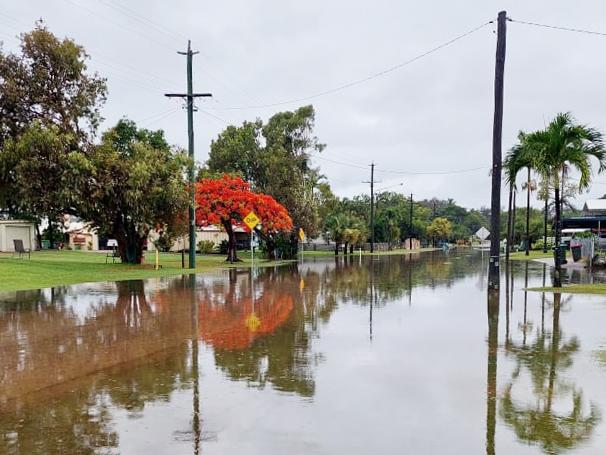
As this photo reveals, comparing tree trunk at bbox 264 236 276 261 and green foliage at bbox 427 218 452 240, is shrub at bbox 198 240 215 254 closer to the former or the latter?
tree trunk at bbox 264 236 276 261

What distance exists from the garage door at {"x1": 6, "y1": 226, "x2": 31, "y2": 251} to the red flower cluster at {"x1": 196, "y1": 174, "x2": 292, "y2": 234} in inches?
1008

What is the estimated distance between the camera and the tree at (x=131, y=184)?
85.9 feet

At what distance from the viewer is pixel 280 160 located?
45719 mm

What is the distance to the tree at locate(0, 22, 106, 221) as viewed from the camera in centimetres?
2466

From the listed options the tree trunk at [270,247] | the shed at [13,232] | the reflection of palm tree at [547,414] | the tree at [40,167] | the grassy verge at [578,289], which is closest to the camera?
the reflection of palm tree at [547,414]

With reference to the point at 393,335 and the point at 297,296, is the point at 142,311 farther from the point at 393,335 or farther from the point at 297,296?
the point at 393,335

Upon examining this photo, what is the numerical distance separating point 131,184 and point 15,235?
32439 mm

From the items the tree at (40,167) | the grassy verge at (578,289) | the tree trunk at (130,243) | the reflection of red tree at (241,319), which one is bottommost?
the reflection of red tree at (241,319)

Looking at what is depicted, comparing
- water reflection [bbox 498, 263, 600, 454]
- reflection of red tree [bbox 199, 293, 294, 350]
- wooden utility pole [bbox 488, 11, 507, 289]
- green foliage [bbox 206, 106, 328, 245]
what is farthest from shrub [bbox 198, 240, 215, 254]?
water reflection [bbox 498, 263, 600, 454]

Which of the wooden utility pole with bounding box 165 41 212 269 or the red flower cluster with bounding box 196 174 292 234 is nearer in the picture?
the wooden utility pole with bounding box 165 41 212 269

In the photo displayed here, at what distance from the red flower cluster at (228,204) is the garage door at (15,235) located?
25600 mm

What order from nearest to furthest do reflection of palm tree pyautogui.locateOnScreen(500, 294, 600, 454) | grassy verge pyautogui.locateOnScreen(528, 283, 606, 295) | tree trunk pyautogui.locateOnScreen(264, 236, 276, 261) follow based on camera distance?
reflection of palm tree pyautogui.locateOnScreen(500, 294, 600, 454), grassy verge pyautogui.locateOnScreen(528, 283, 606, 295), tree trunk pyautogui.locateOnScreen(264, 236, 276, 261)

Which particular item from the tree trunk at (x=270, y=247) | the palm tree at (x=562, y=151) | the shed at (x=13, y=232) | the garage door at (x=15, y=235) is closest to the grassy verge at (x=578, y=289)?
the palm tree at (x=562, y=151)

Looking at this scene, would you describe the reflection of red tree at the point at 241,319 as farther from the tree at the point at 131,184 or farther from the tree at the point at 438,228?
the tree at the point at 438,228
